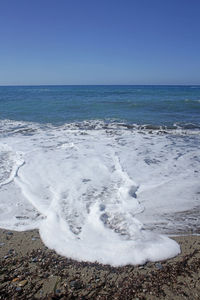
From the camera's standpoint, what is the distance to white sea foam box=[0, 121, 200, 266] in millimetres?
3193

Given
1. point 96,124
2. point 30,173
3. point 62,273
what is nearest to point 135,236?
point 62,273

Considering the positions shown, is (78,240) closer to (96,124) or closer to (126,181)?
(126,181)

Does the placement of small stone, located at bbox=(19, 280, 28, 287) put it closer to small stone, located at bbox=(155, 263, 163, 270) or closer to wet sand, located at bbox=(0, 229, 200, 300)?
wet sand, located at bbox=(0, 229, 200, 300)

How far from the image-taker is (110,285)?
96.6 inches

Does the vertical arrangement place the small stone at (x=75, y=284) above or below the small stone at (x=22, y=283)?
below

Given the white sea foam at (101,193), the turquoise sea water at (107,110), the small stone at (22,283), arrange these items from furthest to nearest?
the turquoise sea water at (107,110), the white sea foam at (101,193), the small stone at (22,283)

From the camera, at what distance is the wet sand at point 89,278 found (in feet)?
7.70

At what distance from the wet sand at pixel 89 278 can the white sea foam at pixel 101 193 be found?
0.57 ft

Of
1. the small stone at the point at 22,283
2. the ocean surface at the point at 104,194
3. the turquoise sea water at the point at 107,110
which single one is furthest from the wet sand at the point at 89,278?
the turquoise sea water at the point at 107,110

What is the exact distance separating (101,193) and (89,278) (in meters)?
2.26

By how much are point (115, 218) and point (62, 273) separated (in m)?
1.46

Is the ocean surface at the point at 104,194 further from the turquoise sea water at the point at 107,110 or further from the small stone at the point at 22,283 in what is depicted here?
the turquoise sea water at the point at 107,110

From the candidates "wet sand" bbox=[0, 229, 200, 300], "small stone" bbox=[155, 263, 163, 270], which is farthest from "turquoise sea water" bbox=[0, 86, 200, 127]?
"wet sand" bbox=[0, 229, 200, 300]

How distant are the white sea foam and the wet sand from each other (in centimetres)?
17
